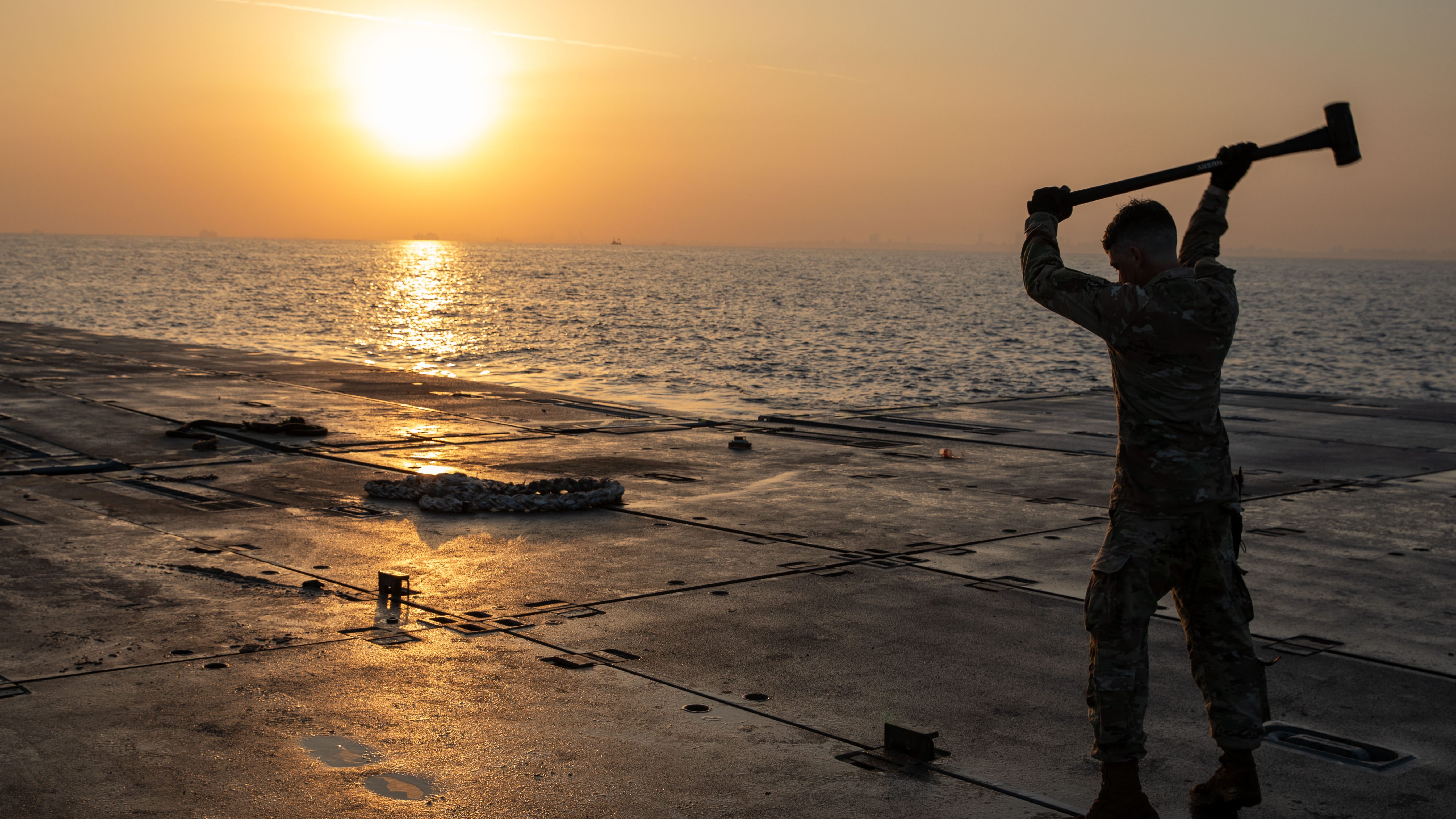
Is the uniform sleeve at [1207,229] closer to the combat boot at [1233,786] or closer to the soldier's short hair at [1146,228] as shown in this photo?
the soldier's short hair at [1146,228]

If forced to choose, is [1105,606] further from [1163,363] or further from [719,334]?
[719,334]

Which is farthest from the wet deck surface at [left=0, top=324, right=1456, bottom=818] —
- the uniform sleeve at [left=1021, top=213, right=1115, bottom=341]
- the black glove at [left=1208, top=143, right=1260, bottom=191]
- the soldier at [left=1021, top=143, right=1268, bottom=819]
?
the black glove at [left=1208, top=143, right=1260, bottom=191]

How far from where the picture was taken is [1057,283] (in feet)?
12.4

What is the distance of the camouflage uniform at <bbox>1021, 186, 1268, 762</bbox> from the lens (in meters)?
3.69

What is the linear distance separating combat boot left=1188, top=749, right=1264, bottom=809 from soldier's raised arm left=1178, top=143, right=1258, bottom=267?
5.15ft

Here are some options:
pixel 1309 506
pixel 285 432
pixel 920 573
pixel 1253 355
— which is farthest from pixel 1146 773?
pixel 1253 355

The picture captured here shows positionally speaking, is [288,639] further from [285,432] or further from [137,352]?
[137,352]

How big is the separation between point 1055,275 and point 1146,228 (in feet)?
1.11

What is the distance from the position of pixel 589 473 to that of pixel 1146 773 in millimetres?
7057

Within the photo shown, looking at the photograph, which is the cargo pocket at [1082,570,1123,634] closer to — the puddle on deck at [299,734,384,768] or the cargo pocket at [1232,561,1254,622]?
the cargo pocket at [1232,561,1254,622]

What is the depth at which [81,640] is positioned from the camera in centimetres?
521

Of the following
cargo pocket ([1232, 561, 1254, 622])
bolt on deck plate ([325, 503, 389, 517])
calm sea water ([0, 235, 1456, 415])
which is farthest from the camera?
calm sea water ([0, 235, 1456, 415])

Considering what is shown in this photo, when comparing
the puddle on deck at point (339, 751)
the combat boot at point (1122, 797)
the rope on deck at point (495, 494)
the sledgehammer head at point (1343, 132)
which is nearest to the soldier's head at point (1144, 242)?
the sledgehammer head at point (1343, 132)

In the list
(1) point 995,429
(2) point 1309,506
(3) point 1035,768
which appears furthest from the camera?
(1) point 995,429
